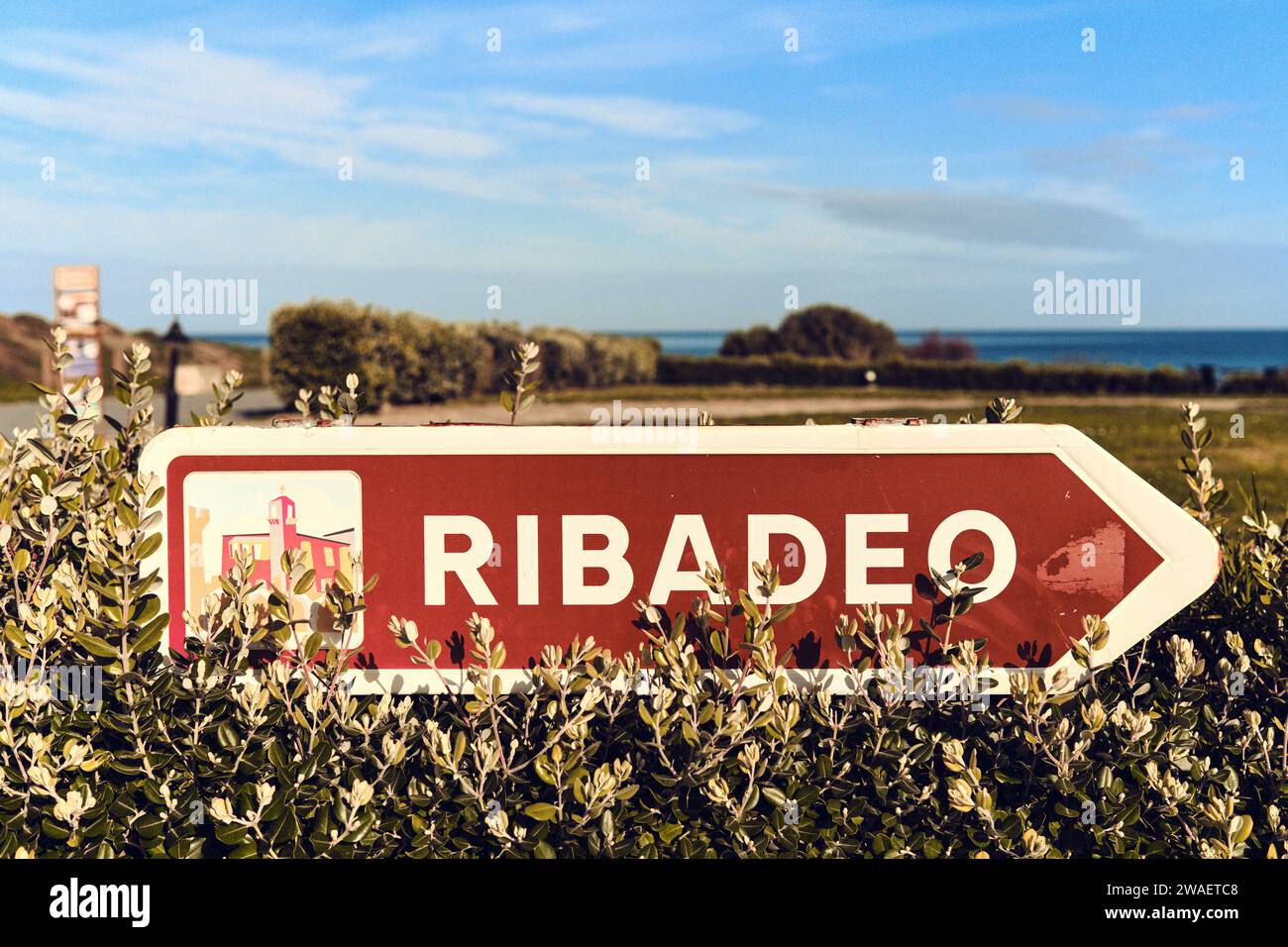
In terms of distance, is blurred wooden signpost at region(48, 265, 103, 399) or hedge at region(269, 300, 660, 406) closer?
blurred wooden signpost at region(48, 265, 103, 399)

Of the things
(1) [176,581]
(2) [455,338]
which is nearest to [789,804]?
(1) [176,581]

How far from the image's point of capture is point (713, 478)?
99.9 inches

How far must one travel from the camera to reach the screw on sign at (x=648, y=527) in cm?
254

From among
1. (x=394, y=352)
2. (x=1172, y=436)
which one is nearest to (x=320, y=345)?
(x=394, y=352)

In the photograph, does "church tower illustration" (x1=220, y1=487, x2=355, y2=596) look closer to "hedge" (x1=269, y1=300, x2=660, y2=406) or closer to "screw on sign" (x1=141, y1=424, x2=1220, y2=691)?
"screw on sign" (x1=141, y1=424, x2=1220, y2=691)

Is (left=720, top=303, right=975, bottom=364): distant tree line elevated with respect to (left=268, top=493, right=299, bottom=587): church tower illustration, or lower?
elevated

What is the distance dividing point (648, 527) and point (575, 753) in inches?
21.5

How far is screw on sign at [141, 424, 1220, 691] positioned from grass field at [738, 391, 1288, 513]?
5.69 m

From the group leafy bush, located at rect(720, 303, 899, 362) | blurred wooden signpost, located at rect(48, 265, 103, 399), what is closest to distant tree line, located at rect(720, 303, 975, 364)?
leafy bush, located at rect(720, 303, 899, 362)

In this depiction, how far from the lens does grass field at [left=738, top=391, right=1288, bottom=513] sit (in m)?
14.1

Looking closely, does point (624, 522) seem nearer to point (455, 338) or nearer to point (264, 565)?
point (264, 565)

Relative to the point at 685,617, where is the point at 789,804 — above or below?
below

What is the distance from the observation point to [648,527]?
2547 mm

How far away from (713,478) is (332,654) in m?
0.97
